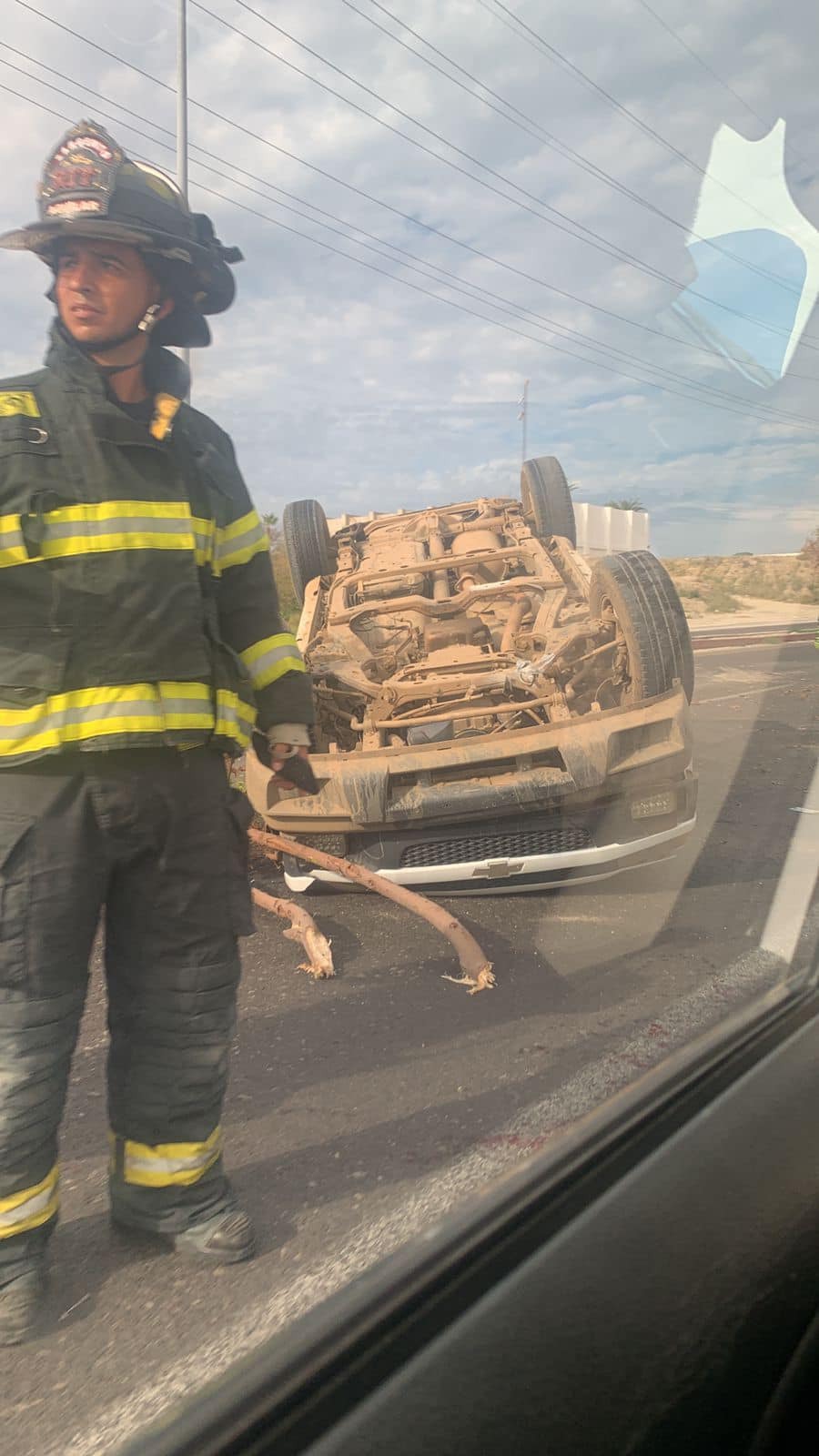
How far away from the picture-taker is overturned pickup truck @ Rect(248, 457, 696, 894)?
4.45 metres

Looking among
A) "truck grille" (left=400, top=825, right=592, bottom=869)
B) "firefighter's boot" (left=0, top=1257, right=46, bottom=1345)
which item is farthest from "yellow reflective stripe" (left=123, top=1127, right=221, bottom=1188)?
"truck grille" (left=400, top=825, right=592, bottom=869)

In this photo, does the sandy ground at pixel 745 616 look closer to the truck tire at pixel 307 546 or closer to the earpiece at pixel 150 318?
the truck tire at pixel 307 546

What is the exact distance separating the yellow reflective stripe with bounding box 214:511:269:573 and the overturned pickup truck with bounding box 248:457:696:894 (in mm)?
2181

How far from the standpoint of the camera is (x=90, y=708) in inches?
76.4

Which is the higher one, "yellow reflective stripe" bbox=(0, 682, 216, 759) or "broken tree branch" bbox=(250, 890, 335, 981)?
"yellow reflective stripe" bbox=(0, 682, 216, 759)

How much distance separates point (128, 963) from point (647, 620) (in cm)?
356

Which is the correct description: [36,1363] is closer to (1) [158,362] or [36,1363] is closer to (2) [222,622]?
(2) [222,622]

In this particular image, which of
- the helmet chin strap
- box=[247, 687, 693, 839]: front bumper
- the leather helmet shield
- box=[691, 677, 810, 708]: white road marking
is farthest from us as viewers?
box=[691, 677, 810, 708]: white road marking

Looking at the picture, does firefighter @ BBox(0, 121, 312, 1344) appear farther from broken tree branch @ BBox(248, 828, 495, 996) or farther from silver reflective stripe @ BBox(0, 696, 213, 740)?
broken tree branch @ BBox(248, 828, 495, 996)

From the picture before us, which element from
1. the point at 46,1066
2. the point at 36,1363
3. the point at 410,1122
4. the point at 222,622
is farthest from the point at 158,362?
the point at 410,1122

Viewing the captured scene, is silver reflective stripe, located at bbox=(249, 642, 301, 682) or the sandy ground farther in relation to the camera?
the sandy ground

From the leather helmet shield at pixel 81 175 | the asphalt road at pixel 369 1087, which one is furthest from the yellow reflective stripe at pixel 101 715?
the asphalt road at pixel 369 1087

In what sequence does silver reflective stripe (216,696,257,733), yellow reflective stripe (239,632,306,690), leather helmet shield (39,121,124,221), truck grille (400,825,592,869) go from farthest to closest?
truck grille (400,825,592,869) < yellow reflective stripe (239,632,306,690) < silver reflective stripe (216,696,257,733) < leather helmet shield (39,121,124,221)

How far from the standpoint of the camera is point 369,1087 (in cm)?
310
